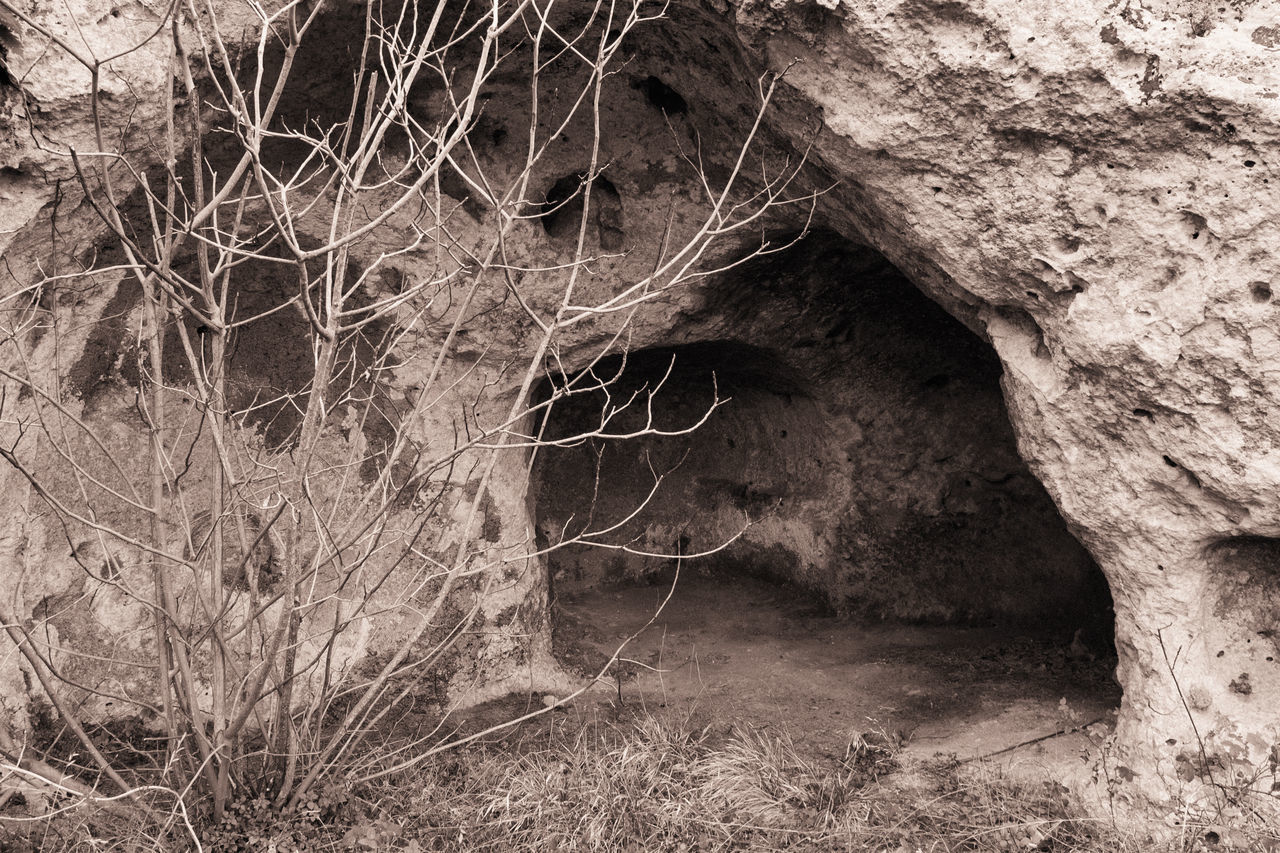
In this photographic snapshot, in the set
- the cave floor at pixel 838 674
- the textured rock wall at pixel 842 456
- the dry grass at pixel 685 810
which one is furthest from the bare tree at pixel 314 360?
the cave floor at pixel 838 674

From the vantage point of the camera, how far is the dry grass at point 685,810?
3.04 meters

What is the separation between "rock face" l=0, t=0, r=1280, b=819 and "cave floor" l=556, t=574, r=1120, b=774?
0.51 m

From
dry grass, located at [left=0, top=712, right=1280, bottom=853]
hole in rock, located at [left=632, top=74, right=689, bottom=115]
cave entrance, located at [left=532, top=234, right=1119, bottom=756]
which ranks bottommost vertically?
dry grass, located at [left=0, top=712, right=1280, bottom=853]

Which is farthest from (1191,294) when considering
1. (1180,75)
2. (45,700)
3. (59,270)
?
(45,700)

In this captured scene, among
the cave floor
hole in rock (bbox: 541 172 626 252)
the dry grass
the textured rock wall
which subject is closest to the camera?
the dry grass

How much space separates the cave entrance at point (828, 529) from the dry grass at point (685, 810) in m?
0.43

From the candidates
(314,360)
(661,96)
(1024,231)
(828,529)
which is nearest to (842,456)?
(828,529)

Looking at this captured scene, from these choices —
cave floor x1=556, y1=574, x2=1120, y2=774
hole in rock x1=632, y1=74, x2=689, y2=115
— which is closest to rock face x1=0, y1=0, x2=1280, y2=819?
hole in rock x1=632, y1=74, x2=689, y2=115

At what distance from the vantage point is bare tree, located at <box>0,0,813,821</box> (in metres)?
3.13

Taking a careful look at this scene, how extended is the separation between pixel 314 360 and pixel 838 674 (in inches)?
96.2

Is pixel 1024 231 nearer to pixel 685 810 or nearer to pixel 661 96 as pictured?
pixel 661 96

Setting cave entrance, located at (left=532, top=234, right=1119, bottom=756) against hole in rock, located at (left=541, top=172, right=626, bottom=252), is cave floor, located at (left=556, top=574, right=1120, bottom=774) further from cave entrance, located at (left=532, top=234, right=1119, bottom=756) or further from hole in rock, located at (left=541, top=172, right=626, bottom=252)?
hole in rock, located at (left=541, top=172, right=626, bottom=252)

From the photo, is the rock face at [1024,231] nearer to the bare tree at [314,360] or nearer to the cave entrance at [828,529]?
the bare tree at [314,360]

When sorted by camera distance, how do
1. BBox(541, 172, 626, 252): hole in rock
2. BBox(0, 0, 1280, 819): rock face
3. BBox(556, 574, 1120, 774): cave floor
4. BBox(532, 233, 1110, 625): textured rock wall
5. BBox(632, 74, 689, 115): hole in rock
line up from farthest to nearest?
BBox(532, 233, 1110, 625): textured rock wall
BBox(541, 172, 626, 252): hole in rock
BBox(632, 74, 689, 115): hole in rock
BBox(556, 574, 1120, 774): cave floor
BBox(0, 0, 1280, 819): rock face
